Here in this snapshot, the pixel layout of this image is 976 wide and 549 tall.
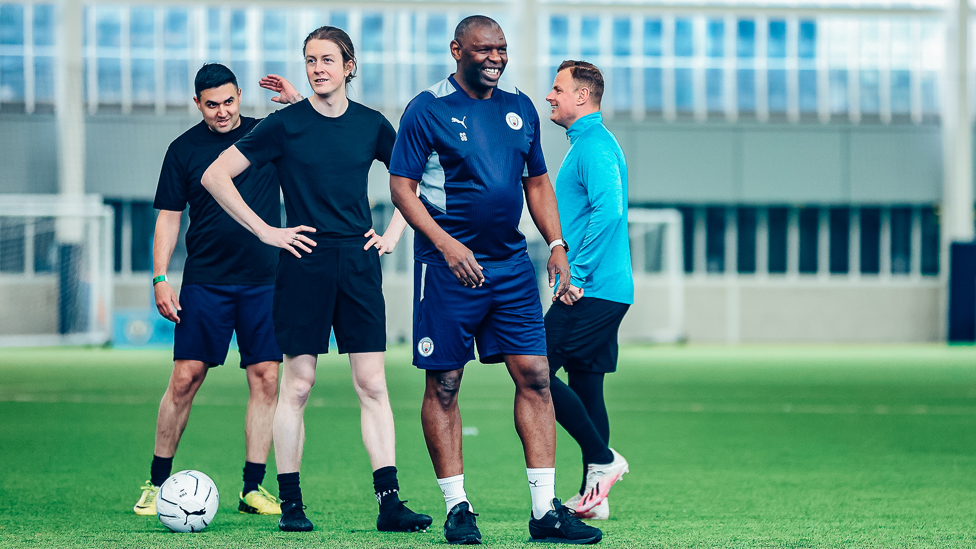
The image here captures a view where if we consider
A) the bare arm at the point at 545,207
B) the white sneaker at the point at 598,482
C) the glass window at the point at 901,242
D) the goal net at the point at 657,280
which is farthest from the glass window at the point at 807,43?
the bare arm at the point at 545,207

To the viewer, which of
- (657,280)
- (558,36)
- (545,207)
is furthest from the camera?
(558,36)

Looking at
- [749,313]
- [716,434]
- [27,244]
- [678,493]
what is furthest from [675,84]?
[678,493]

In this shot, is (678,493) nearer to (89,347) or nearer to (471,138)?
(471,138)

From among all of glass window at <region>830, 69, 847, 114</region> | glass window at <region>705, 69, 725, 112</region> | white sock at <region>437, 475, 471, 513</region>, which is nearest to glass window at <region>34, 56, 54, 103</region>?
glass window at <region>705, 69, 725, 112</region>

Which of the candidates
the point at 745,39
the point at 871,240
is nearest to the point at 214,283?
the point at 745,39

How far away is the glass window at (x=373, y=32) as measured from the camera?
27.4m

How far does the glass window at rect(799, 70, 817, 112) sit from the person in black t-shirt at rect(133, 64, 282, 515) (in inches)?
964

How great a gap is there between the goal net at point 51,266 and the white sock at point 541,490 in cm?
2033

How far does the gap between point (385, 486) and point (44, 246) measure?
22.8 metres

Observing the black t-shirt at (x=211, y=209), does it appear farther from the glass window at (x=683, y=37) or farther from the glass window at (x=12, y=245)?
the glass window at (x=683, y=37)

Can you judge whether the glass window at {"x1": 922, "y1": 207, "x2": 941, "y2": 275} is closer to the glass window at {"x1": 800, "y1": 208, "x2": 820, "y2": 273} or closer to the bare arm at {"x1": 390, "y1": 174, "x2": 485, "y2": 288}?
the glass window at {"x1": 800, "y1": 208, "x2": 820, "y2": 273}

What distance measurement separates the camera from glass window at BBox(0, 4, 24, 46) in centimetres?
2620

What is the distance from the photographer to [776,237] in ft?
Answer: 92.2

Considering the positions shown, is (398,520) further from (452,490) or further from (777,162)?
(777,162)
